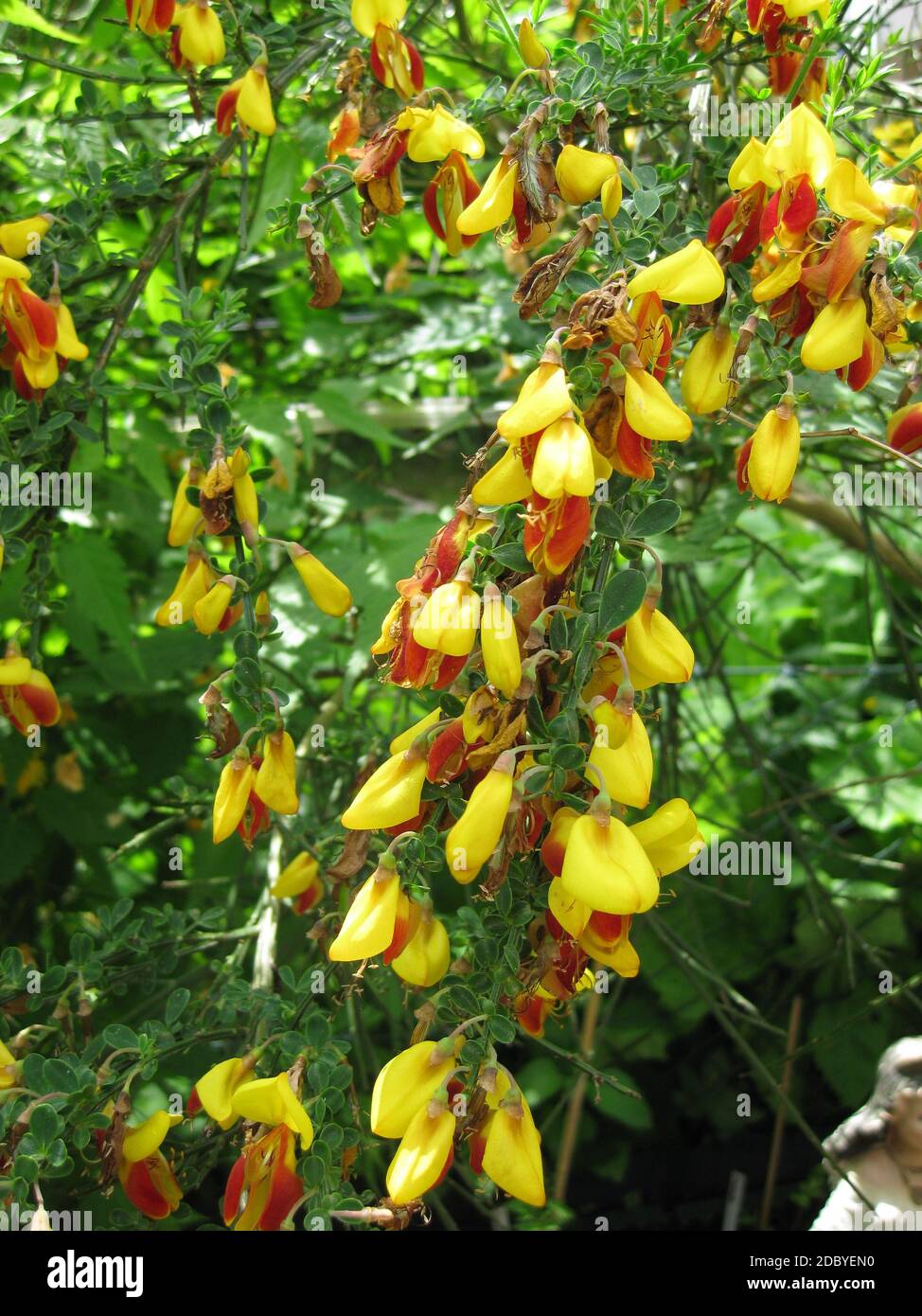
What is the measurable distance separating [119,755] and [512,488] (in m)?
1.17

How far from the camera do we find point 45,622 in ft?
5.28

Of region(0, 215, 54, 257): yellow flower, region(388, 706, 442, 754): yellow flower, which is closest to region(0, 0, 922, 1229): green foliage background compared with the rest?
region(0, 215, 54, 257): yellow flower

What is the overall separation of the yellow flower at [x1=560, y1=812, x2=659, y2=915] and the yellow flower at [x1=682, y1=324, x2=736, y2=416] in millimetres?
323

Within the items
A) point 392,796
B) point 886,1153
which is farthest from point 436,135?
point 886,1153

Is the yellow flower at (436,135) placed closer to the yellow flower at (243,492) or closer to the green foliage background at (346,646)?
the green foliage background at (346,646)

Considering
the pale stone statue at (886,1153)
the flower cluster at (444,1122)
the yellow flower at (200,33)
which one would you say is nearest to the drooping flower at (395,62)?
the yellow flower at (200,33)

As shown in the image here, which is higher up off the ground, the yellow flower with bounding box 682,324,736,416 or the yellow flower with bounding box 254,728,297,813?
the yellow flower with bounding box 682,324,736,416

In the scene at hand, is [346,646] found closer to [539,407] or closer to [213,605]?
[213,605]

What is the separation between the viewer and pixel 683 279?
0.70 m

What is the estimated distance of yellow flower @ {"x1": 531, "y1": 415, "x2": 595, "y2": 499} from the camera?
0.63 meters

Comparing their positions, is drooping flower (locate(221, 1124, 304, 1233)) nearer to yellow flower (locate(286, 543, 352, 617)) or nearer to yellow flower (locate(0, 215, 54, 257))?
yellow flower (locate(286, 543, 352, 617))

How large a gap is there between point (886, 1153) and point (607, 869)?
74cm
